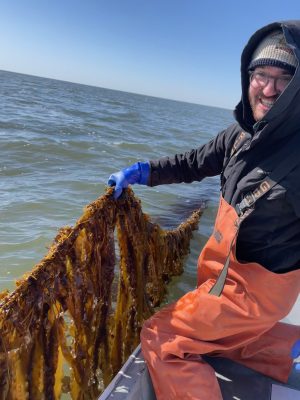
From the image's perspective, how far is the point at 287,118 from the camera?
2.19m

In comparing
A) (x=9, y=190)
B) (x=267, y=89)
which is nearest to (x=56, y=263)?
(x=267, y=89)

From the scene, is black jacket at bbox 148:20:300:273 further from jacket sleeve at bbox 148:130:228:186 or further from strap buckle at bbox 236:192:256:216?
jacket sleeve at bbox 148:130:228:186

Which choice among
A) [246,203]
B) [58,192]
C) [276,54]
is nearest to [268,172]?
[246,203]

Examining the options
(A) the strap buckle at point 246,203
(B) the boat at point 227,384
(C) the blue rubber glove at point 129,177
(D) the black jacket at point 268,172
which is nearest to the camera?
(D) the black jacket at point 268,172

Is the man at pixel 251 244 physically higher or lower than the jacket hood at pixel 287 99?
lower

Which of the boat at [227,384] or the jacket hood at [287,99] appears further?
the boat at [227,384]

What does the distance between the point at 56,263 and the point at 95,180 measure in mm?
8649

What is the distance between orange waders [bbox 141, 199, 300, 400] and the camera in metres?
2.28

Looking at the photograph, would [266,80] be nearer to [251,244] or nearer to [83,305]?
[251,244]

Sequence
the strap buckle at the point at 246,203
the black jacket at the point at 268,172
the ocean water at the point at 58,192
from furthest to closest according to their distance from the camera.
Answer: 1. the ocean water at the point at 58,192
2. the strap buckle at the point at 246,203
3. the black jacket at the point at 268,172

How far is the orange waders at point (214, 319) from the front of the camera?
2.28 m

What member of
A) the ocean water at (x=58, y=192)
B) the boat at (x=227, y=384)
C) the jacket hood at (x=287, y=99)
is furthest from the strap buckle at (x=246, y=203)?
the ocean water at (x=58, y=192)

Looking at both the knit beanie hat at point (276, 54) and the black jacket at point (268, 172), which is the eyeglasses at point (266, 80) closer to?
the knit beanie hat at point (276, 54)

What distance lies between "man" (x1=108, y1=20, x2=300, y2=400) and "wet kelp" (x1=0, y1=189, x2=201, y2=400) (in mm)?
455
